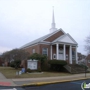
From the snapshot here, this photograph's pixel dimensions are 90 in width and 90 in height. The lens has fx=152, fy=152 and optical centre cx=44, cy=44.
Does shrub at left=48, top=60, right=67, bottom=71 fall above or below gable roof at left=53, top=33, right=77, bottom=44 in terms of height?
below

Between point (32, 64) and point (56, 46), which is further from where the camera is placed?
point (56, 46)

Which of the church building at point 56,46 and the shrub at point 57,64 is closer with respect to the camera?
the shrub at point 57,64

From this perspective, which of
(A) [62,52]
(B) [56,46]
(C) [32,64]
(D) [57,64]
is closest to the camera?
(C) [32,64]

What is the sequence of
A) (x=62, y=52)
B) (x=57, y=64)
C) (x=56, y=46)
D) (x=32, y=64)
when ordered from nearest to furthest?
(x=32, y=64) → (x=57, y=64) → (x=56, y=46) → (x=62, y=52)

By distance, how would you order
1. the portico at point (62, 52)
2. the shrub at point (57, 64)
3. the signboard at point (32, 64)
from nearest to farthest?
the signboard at point (32, 64), the shrub at point (57, 64), the portico at point (62, 52)

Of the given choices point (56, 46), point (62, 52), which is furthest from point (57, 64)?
point (62, 52)

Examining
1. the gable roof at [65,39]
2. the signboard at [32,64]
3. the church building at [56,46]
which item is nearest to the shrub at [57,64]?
the signboard at [32,64]

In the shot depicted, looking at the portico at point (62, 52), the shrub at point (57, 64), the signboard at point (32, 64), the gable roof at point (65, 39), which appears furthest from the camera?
the portico at point (62, 52)

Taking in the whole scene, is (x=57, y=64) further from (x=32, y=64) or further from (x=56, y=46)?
(x=56, y=46)

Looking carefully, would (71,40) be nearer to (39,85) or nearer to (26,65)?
(26,65)

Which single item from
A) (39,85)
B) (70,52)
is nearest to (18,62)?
(70,52)

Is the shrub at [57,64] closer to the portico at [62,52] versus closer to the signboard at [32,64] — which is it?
the signboard at [32,64]

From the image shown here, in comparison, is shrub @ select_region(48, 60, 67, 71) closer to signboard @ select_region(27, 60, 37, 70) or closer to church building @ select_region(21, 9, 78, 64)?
signboard @ select_region(27, 60, 37, 70)

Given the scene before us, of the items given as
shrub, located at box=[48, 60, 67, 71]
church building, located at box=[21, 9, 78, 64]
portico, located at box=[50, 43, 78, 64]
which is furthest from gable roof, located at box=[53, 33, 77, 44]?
shrub, located at box=[48, 60, 67, 71]
